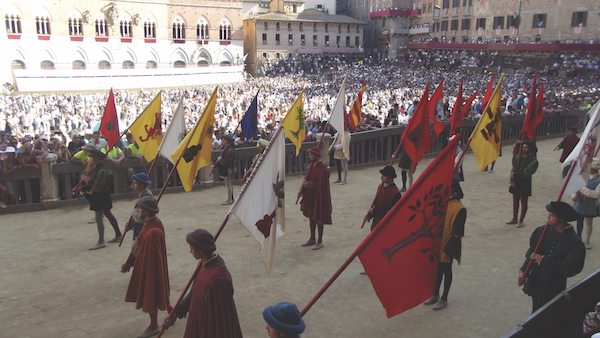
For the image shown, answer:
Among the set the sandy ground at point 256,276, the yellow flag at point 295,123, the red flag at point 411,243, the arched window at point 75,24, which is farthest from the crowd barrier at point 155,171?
the arched window at point 75,24

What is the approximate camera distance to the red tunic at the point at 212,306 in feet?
12.0

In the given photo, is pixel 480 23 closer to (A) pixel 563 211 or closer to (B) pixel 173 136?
(B) pixel 173 136

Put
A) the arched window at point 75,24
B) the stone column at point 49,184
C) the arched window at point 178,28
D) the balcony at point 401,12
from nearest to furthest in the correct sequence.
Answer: the stone column at point 49,184 → the arched window at point 75,24 → the arched window at point 178,28 → the balcony at point 401,12

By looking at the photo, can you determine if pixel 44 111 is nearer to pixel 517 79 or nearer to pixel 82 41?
pixel 82 41

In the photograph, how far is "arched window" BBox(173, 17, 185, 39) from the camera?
55.5 m

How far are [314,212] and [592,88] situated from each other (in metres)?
29.6

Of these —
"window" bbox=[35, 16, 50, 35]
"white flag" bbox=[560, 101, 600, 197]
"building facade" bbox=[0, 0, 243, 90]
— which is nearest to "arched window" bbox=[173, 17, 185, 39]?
"building facade" bbox=[0, 0, 243, 90]

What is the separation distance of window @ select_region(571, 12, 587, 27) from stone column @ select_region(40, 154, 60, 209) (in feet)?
155

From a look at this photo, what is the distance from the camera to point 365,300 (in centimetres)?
570

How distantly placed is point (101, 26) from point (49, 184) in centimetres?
4681

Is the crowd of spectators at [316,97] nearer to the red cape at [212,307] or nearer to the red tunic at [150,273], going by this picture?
the red tunic at [150,273]

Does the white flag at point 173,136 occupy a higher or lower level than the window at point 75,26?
lower

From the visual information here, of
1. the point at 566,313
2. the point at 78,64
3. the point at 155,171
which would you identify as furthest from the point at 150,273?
the point at 78,64

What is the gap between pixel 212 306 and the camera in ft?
12.0
